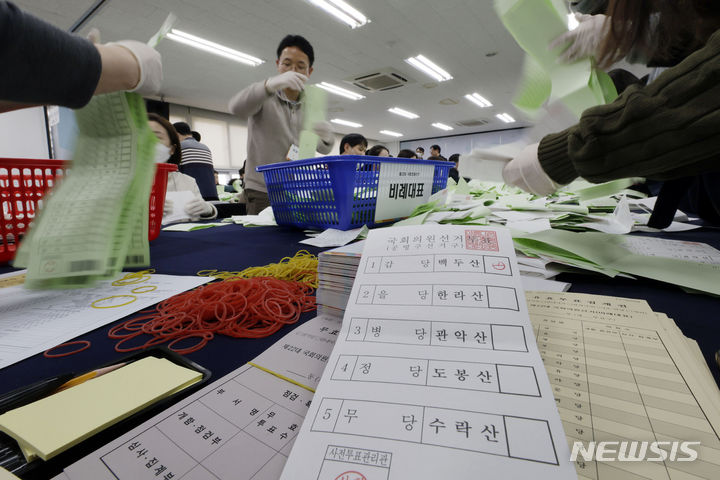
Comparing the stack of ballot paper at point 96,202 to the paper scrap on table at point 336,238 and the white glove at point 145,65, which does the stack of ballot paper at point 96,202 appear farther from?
the paper scrap on table at point 336,238

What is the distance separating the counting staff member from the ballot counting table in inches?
10.2

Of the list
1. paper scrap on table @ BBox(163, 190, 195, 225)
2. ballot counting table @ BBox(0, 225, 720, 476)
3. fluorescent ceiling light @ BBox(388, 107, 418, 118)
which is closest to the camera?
ballot counting table @ BBox(0, 225, 720, 476)

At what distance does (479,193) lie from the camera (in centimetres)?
143

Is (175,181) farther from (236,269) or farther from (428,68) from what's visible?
(428,68)

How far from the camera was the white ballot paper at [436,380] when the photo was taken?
137 millimetres

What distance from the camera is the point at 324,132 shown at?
1.30 meters

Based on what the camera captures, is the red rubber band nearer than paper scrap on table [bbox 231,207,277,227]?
Yes

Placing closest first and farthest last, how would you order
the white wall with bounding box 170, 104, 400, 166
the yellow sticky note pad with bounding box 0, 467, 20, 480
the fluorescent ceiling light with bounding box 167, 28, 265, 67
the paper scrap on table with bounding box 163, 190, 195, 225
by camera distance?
the yellow sticky note pad with bounding box 0, 467, 20, 480
the paper scrap on table with bounding box 163, 190, 195, 225
the fluorescent ceiling light with bounding box 167, 28, 265, 67
the white wall with bounding box 170, 104, 400, 166

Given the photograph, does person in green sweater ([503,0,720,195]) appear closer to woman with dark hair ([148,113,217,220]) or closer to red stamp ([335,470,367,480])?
red stamp ([335,470,367,480])

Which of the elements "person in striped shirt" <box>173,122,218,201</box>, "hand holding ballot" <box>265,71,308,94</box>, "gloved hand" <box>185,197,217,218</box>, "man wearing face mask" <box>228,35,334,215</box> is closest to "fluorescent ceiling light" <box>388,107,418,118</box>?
"person in striped shirt" <box>173,122,218,201</box>

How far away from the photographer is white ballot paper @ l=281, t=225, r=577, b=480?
0.14 metres

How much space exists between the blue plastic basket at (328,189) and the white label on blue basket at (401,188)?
0.02 metres

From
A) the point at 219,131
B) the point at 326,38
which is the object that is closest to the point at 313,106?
the point at 326,38

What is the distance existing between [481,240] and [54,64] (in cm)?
47
